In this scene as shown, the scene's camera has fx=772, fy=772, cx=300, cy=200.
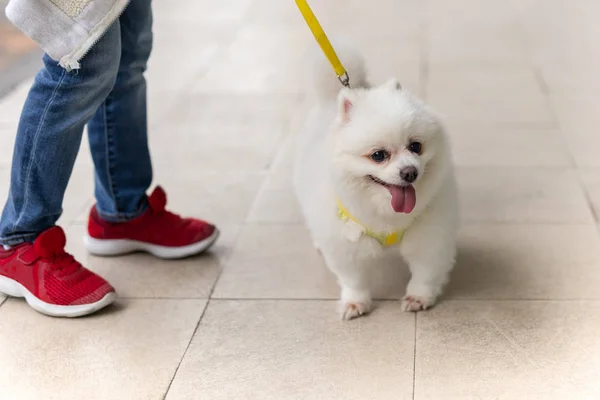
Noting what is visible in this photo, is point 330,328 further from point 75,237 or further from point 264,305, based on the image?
point 75,237

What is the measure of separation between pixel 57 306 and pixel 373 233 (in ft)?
2.70

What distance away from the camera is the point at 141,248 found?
2.28 m

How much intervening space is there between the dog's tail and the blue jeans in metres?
0.48

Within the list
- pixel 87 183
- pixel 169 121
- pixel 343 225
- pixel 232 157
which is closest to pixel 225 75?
pixel 169 121

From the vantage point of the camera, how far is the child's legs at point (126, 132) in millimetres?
2039

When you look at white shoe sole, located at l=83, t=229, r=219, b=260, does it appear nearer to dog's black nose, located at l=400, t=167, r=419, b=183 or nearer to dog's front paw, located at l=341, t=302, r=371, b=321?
dog's front paw, located at l=341, t=302, r=371, b=321

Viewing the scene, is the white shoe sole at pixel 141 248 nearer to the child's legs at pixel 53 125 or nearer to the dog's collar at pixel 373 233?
the child's legs at pixel 53 125

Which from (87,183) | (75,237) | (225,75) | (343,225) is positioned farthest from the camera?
(225,75)

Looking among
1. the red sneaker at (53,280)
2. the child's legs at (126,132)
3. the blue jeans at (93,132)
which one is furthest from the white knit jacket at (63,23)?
the red sneaker at (53,280)

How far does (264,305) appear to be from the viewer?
78.7 inches

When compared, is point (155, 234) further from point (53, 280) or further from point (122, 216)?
point (53, 280)

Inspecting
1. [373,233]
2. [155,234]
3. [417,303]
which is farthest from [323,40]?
[155,234]

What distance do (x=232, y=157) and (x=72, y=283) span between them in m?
1.08

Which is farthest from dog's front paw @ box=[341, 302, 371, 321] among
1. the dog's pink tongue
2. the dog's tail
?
the dog's tail
